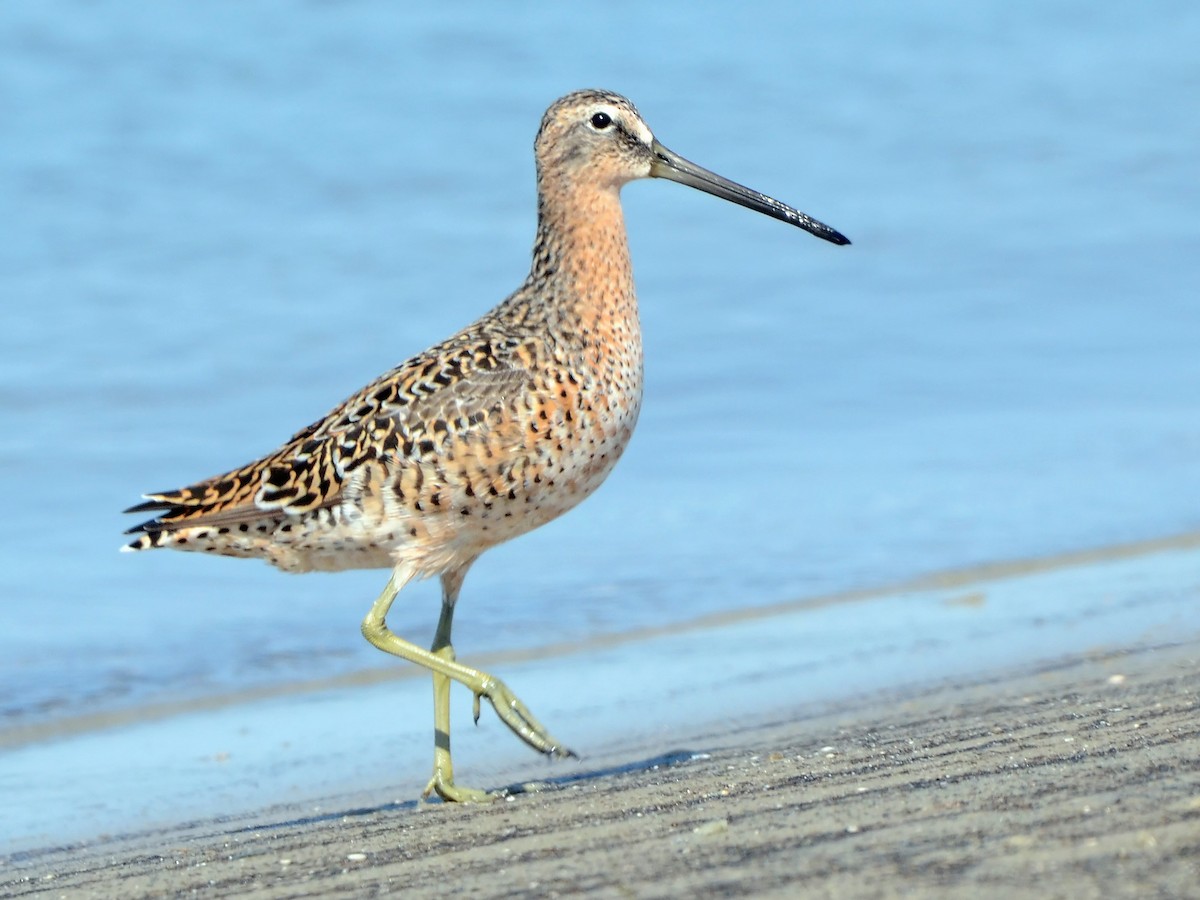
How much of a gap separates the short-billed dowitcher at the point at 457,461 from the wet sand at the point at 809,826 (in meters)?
0.65

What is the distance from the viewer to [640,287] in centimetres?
1325

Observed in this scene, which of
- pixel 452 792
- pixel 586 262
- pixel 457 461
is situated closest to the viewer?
pixel 452 792

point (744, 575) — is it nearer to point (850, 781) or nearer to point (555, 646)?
point (555, 646)

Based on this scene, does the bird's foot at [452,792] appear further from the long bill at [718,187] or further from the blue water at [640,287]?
the long bill at [718,187]

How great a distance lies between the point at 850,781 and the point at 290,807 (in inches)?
70.9

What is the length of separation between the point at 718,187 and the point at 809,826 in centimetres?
284

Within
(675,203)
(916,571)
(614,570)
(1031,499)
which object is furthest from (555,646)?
(675,203)

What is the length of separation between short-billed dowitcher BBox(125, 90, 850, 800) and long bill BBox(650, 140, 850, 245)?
0.33 m

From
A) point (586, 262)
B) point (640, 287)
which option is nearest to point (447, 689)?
point (586, 262)

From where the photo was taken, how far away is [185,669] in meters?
7.34

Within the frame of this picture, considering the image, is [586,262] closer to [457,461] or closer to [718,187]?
[718,187]

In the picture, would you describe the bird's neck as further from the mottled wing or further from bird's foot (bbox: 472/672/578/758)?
bird's foot (bbox: 472/672/578/758)

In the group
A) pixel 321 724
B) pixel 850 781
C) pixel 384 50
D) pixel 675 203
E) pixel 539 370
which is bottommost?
pixel 850 781

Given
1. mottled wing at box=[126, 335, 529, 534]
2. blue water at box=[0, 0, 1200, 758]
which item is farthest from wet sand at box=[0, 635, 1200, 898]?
blue water at box=[0, 0, 1200, 758]
